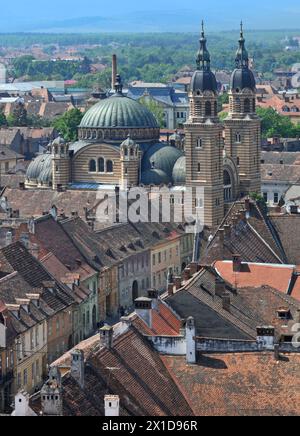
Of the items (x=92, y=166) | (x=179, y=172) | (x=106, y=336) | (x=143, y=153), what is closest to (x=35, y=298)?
(x=106, y=336)

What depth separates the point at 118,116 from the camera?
132m

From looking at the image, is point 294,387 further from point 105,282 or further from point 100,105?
point 100,105

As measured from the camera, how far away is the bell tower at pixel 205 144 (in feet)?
402

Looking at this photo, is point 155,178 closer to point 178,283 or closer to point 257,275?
point 257,275

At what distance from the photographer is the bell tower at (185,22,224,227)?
122 meters

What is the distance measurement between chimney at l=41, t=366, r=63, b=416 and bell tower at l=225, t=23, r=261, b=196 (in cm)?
8256

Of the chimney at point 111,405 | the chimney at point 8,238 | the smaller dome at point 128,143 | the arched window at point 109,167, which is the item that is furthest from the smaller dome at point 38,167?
the chimney at point 111,405

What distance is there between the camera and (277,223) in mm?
89812

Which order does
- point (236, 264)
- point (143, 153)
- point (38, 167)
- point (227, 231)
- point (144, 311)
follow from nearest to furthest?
point (144, 311) → point (236, 264) → point (227, 231) → point (143, 153) → point (38, 167)

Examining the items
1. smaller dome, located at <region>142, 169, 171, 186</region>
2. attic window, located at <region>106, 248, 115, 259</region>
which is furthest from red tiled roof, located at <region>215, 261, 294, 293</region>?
smaller dome, located at <region>142, 169, 171, 186</region>

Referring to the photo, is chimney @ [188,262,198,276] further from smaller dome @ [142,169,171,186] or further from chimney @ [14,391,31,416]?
smaller dome @ [142,169,171,186]

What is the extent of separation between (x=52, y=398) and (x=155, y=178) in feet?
263

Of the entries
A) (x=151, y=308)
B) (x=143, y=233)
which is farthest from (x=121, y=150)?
(x=151, y=308)

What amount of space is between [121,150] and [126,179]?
2.49 meters
